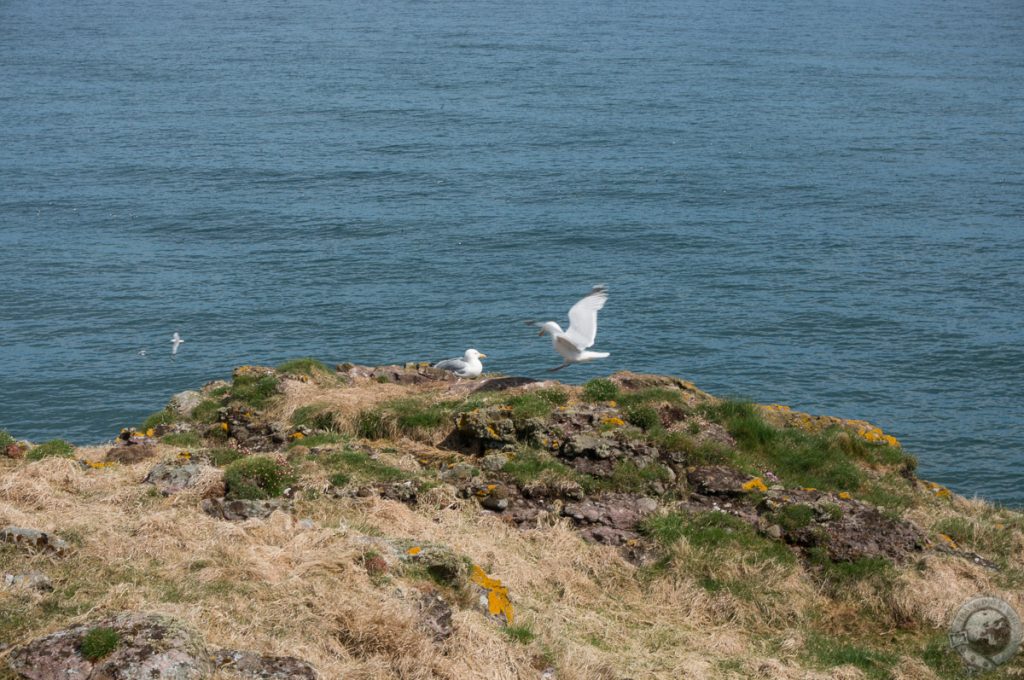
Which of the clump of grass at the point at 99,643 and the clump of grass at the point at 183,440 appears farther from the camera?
the clump of grass at the point at 183,440

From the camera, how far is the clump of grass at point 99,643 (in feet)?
29.8

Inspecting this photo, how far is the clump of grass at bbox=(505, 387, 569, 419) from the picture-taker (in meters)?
17.7

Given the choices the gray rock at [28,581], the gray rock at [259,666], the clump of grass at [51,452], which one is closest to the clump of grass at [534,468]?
the clump of grass at [51,452]

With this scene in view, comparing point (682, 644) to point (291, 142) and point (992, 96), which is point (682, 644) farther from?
point (992, 96)

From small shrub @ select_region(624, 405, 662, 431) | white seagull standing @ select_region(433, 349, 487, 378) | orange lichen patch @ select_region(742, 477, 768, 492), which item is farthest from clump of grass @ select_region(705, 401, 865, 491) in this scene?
white seagull standing @ select_region(433, 349, 487, 378)

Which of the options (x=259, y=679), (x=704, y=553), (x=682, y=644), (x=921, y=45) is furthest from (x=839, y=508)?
(x=921, y=45)

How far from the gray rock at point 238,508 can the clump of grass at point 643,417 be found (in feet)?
19.2

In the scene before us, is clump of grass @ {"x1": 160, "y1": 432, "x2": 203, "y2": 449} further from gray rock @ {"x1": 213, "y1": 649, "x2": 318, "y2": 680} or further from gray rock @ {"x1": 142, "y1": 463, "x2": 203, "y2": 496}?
gray rock @ {"x1": 213, "y1": 649, "x2": 318, "y2": 680}

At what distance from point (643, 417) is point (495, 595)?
6.03m

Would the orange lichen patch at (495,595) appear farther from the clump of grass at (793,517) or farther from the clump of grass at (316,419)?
the clump of grass at (316,419)

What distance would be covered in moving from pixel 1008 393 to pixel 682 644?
1166 inches

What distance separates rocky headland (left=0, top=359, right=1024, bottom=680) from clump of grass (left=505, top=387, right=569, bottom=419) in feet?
Result: 0.24

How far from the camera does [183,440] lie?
1783 cm

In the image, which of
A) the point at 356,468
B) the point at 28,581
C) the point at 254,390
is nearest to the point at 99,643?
the point at 28,581
